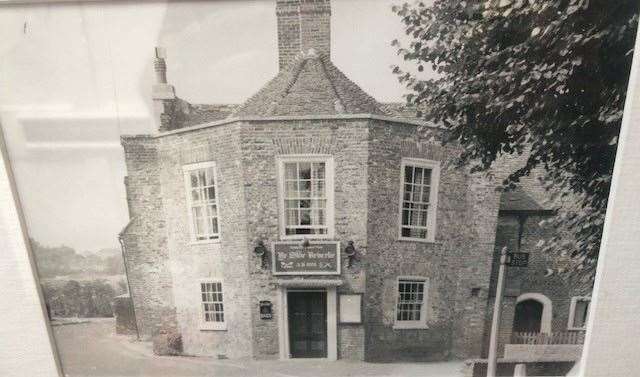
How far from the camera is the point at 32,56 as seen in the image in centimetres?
255

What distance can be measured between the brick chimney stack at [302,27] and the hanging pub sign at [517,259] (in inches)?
91.6

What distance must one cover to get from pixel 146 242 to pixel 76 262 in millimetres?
670

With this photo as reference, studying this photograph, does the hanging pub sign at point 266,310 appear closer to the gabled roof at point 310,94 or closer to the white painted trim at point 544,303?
the gabled roof at point 310,94

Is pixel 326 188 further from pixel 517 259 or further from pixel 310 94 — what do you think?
pixel 517 259

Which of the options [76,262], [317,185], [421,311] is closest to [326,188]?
[317,185]

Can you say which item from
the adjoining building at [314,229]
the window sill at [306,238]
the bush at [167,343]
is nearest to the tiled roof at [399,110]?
the adjoining building at [314,229]

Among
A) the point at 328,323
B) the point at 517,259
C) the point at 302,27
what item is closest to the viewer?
the point at 302,27

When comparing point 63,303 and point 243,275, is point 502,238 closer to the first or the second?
point 243,275

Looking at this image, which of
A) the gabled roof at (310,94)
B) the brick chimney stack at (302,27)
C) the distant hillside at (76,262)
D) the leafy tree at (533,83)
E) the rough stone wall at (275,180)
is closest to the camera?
the leafy tree at (533,83)

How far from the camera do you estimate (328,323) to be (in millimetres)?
3041

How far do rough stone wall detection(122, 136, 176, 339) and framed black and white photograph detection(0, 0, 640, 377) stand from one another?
0.06 ft

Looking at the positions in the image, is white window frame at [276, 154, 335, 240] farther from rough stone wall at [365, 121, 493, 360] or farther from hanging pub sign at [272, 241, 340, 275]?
rough stone wall at [365, 121, 493, 360]

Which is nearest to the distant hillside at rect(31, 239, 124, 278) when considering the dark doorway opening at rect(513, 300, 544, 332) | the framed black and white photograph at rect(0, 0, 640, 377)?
the framed black and white photograph at rect(0, 0, 640, 377)

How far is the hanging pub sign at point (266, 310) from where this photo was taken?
9.77 ft
